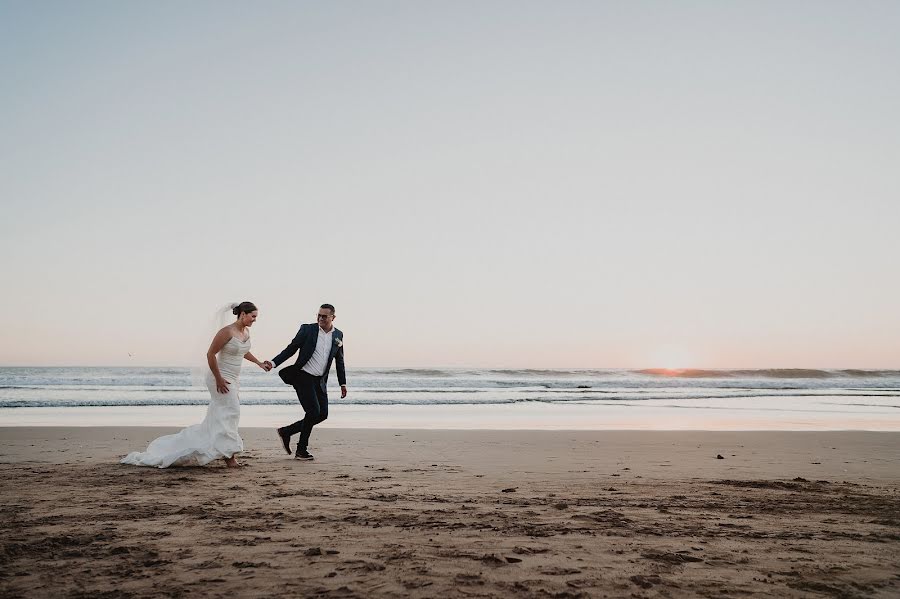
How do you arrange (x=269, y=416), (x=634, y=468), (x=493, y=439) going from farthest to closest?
(x=269, y=416) < (x=493, y=439) < (x=634, y=468)

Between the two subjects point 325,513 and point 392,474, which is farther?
point 392,474

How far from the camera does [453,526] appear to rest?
446 centimetres

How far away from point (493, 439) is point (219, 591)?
7914mm

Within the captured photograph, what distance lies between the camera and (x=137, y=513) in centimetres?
487

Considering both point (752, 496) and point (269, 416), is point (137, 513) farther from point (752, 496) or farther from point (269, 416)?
point (269, 416)

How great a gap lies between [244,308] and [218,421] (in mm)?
1369

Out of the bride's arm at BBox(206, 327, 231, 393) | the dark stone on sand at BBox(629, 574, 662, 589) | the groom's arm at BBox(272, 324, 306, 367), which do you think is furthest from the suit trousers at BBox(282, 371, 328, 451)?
the dark stone on sand at BBox(629, 574, 662, 589)

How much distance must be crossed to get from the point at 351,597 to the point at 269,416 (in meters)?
13.0

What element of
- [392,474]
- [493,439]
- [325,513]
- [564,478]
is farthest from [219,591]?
[493,439]

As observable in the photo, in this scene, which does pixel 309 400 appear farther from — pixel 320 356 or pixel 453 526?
pixel 453 526

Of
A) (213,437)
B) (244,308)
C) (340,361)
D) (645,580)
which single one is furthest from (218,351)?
(645,580)

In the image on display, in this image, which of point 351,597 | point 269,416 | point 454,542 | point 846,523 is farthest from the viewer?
point 269,416

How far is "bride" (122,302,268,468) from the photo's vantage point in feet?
24.0

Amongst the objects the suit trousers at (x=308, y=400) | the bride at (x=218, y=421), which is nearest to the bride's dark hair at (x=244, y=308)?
the bride at (x=218, y=421)
